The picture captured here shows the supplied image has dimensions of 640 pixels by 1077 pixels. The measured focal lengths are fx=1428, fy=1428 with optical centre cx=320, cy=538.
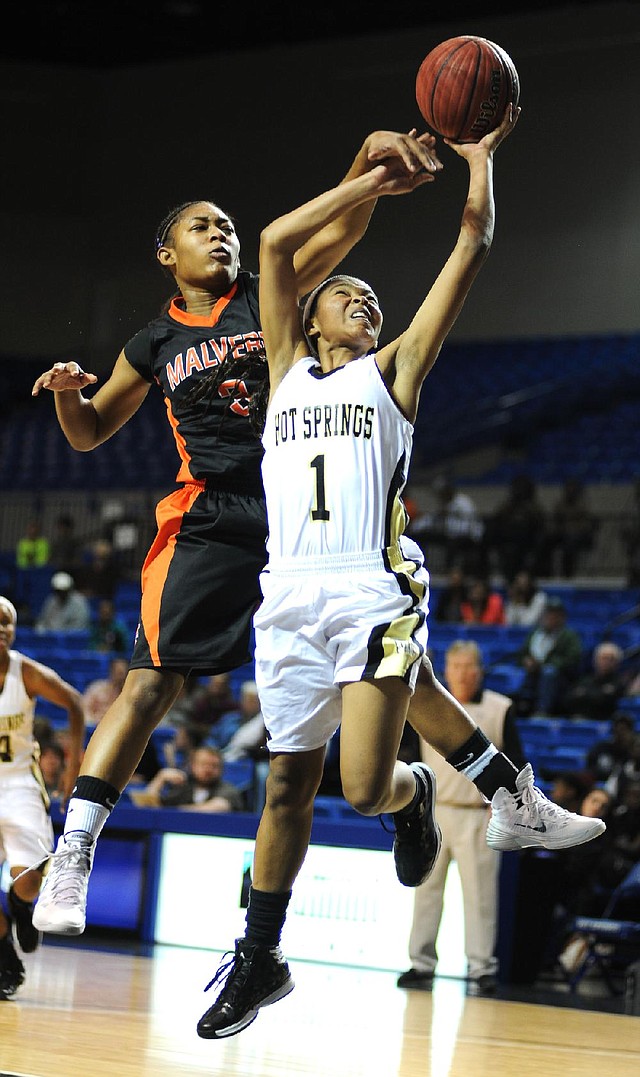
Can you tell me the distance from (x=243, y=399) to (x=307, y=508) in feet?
2.19

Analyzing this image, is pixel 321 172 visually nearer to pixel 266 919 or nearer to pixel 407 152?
pixel 407 152

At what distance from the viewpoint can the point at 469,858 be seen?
7840 mm

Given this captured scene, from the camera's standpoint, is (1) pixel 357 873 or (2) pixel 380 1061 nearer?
(2) pixel 380 1061

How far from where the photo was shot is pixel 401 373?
416 cm

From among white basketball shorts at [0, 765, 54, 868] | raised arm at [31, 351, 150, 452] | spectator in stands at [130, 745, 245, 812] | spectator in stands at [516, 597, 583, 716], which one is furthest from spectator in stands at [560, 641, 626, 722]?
raised arm at [31, 351, 150, 452]

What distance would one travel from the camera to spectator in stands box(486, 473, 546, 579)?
1406cm

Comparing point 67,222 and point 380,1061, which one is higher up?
point 67,222

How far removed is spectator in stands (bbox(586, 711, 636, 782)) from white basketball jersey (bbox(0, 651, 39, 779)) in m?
4.52

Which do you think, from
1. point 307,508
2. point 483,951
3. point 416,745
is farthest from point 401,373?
point 416,745

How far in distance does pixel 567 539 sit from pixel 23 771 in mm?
8596

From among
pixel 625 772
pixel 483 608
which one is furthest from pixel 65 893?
pixel 483 608

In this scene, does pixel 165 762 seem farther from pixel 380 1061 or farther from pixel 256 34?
pixel 256 34

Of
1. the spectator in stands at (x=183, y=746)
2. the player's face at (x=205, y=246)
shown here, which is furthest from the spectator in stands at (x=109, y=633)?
the player's face at (x=205, y=246)

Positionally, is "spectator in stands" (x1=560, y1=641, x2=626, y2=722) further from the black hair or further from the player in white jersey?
the black hair
